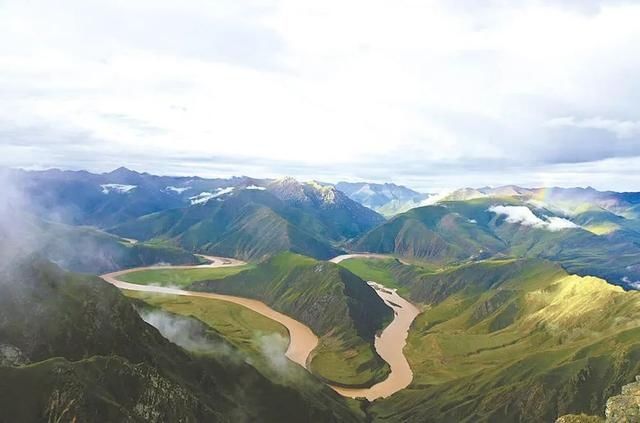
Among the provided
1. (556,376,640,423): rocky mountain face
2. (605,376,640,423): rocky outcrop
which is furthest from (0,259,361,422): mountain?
(605,376,640,423): rocky outcrop

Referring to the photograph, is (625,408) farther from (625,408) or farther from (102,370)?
(102,370)

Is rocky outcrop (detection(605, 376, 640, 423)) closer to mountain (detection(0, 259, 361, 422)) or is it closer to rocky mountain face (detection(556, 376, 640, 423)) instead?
rocky mountain face (detection(556, 376, 640, 423))

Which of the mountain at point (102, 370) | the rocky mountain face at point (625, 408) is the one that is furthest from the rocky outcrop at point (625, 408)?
the mountain at point (102, 370)

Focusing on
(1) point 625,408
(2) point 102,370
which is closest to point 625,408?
(1) point 625,408

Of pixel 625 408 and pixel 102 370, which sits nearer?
pixel 625 408

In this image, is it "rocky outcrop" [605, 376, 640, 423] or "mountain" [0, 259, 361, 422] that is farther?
"mountain" [0, 259, 361, 422]

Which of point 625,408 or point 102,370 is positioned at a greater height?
point 625,408

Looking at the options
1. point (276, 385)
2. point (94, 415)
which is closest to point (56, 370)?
point (94, 415)

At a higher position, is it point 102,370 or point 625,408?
point 625,408

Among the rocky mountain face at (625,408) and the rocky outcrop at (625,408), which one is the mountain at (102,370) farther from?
the rocky outcrop at (625,408)

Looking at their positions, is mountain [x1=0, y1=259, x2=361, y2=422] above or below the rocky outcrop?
below
